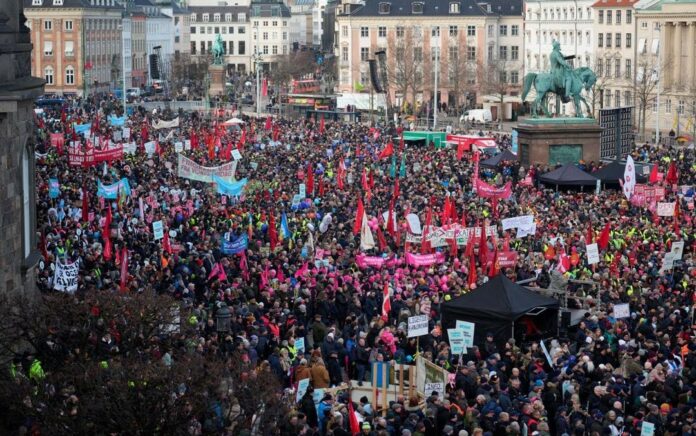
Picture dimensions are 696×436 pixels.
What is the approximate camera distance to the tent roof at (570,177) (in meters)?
49.5

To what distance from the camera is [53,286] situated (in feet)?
96.7

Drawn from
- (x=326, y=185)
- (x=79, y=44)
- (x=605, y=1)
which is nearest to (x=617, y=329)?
(x=326, y=185)

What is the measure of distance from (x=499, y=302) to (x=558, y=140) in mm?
31413

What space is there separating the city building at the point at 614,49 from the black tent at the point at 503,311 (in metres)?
73.9

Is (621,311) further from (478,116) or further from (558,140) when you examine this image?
(478,116)

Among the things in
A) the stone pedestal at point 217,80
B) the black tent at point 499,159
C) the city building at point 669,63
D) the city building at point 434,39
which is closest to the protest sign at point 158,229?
the black tent at point 499,159

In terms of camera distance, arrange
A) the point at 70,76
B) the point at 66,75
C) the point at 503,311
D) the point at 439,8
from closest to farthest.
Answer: the point at 503,311 < the point at 439,8 < the point at 66,75 < the point at 70,76

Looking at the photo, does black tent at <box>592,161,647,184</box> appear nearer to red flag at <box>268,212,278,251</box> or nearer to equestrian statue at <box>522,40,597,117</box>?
equestrian statue at <box>522,40,597,117</box>

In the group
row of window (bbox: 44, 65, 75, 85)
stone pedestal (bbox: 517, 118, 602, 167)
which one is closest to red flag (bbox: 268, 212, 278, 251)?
stone pedestal (bbox: 517, 118, 602, 167)

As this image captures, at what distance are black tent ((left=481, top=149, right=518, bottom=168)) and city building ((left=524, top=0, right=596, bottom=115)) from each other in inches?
1830

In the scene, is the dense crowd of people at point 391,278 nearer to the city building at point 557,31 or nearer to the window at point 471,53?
the city building at point 557,31

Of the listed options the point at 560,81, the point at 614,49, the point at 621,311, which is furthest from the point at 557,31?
the point at 621,311

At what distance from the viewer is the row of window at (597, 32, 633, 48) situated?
10469 centimetres

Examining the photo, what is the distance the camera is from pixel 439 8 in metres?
125
